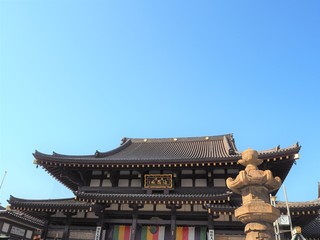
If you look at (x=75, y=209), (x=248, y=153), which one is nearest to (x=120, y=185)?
(x=75, y=209)

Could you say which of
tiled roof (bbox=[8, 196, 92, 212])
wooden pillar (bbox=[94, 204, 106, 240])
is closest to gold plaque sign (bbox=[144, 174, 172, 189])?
wooden pillar (bbox=[94, 204, 106, 240])

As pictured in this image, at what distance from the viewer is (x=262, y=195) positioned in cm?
743

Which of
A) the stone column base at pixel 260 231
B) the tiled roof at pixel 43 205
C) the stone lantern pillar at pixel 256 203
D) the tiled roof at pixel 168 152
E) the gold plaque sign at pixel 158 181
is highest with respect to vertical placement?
the tiled roof at pixel 168 152

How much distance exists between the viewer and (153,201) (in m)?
14.4

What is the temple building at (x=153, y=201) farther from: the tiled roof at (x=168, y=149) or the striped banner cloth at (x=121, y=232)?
the tiled roof at (x=168, y=149)

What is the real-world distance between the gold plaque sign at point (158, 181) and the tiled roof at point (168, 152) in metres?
1.13

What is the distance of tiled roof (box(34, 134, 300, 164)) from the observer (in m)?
15.8

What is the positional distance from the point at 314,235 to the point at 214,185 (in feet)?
22.5

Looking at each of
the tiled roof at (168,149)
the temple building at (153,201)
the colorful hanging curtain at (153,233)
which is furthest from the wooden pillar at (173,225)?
the tiled roof at (168,149)

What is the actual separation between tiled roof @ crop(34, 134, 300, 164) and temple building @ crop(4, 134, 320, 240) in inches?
3.0

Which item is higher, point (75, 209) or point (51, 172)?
point (51, 172)

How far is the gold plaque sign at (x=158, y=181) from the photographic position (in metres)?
16.4

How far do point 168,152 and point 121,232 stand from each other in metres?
7.46

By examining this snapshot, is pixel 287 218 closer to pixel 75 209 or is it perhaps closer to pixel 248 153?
pixel 248 153
